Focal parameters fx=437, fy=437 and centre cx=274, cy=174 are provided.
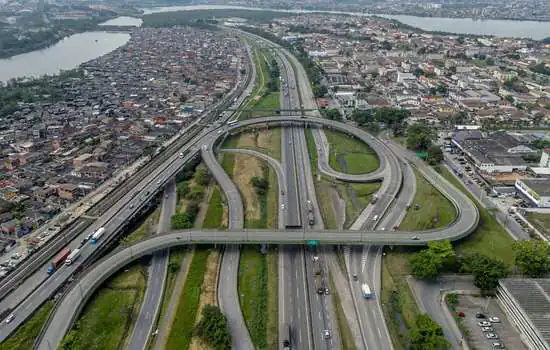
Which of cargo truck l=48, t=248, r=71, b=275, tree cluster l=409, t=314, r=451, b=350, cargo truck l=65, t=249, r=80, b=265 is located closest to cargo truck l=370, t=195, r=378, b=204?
tree cluster l=409, t=314, r=451, b=350

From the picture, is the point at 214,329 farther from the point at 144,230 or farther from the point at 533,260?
the point at 533,260

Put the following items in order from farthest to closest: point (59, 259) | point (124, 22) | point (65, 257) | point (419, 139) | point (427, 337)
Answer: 1. point (124, 22)
2. point (419, 139)
3. point (65, 257)
4. point (59, 259)
5. point (427, 337)

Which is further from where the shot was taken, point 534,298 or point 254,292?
point 254,292

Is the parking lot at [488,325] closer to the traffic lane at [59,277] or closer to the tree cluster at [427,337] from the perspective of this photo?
the tree cluster at [427,337]

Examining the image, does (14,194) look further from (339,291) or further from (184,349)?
(339,291)

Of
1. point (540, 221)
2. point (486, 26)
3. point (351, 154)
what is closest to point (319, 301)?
point (540, 221)

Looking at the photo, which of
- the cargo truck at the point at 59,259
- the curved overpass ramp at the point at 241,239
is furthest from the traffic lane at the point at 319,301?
the cargo truck at the point at 59,259
